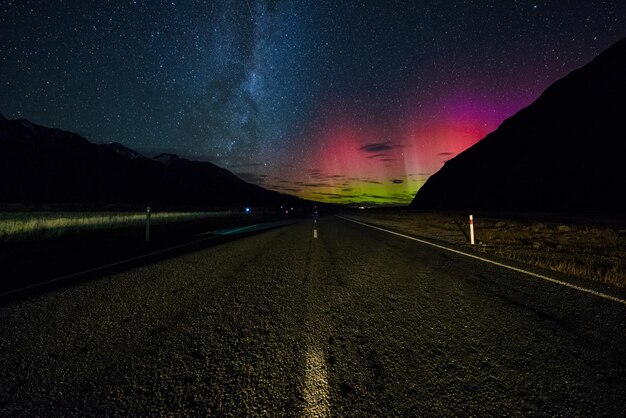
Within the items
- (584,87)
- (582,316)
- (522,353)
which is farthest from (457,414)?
(584,87)

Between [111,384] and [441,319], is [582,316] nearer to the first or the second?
[441,319]

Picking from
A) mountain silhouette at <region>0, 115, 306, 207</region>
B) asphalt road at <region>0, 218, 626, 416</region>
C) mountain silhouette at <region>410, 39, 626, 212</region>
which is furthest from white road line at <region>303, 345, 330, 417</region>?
mountain silhouette at <region>0, 115, 306, 207</region>

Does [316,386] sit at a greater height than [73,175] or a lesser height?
lesser

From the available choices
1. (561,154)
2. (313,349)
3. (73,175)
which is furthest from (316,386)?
(73,175)

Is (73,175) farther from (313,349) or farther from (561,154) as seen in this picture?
(561,154)

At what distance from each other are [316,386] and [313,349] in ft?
1.82

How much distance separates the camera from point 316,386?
81.9 inches

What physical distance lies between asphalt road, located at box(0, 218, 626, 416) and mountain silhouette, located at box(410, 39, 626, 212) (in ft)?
220

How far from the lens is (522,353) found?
2.57 m

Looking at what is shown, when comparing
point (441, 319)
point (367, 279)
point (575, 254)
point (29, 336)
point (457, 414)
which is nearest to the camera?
point (457, 414)

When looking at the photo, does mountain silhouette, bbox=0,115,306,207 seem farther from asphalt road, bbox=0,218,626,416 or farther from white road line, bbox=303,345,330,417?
white road line, bbox=303,345,330,417

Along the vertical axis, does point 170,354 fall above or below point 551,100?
below

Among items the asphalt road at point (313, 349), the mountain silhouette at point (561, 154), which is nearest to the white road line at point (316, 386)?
the asphalt road at point (313, 349)

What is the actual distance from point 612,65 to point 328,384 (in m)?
117
